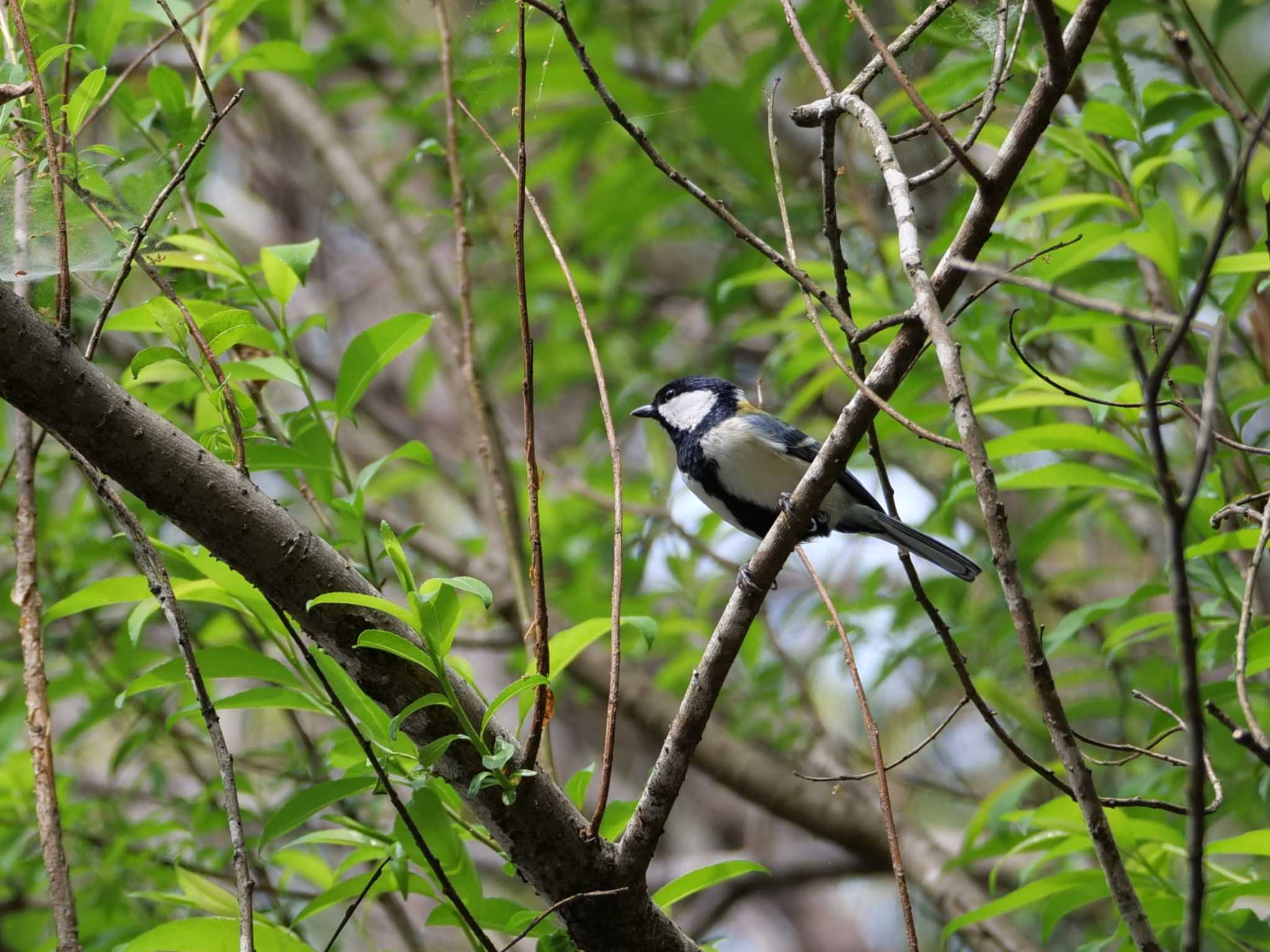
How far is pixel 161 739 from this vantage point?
3326 millimetres

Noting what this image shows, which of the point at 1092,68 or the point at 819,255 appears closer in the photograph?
the point at 819,255

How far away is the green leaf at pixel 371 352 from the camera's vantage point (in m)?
2.01

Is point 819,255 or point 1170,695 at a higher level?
point 819,255

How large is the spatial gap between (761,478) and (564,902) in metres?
1.91

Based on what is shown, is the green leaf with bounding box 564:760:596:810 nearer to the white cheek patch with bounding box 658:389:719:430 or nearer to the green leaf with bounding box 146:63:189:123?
the green leaf with bounding box 146:63:189:123

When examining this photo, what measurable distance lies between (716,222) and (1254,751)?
3.38m

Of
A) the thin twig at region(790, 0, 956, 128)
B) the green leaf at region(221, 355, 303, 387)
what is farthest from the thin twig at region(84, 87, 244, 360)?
the thin twig at region(790, 0, 956, 128)

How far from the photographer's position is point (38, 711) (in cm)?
191

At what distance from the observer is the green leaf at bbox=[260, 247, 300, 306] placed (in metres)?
2.10

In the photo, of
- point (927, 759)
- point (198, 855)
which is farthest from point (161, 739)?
point (927, 759)

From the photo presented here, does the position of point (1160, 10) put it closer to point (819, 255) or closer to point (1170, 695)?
point (819, 255)

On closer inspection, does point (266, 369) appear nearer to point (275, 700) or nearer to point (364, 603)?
point (275, 700)

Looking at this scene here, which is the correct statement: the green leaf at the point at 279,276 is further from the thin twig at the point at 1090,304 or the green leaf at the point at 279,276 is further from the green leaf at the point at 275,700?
the thin twig at the point at 1090,304

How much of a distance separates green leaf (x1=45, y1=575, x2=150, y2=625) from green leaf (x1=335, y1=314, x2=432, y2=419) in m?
0.44
